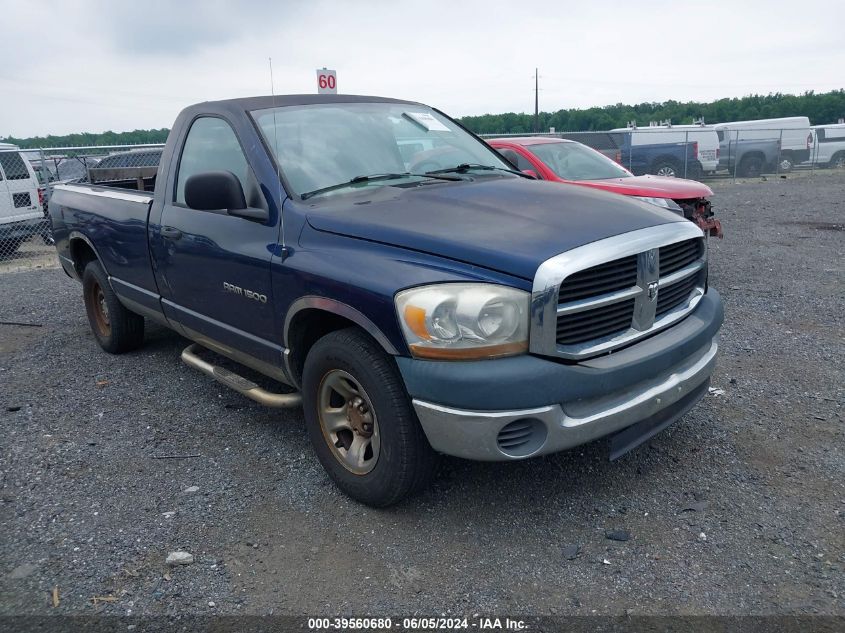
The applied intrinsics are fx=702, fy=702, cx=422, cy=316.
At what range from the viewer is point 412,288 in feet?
9.16

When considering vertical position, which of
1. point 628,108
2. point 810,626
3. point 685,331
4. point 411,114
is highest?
point 628,108

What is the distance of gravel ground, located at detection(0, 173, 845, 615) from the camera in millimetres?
2715

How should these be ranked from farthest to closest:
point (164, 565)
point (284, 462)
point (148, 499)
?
point (284, 462) → point (148, 499) → point (164, 565)

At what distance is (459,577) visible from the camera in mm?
2809

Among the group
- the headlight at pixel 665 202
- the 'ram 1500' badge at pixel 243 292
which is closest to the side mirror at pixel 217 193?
the 'ram 1500' badge at pixel 243 292

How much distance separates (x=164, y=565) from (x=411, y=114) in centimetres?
297

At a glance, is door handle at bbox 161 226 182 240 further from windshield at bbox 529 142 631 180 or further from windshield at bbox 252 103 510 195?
windshield at bbox 529 142 631 180

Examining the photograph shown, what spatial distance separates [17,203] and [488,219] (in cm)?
1129

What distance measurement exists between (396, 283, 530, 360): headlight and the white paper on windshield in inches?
80.6

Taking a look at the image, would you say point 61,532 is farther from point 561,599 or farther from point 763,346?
point 763,346

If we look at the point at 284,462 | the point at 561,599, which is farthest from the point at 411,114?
the point at 561,599

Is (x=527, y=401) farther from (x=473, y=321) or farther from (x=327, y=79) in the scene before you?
(x=327, y=79)

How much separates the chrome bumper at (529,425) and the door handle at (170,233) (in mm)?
2166

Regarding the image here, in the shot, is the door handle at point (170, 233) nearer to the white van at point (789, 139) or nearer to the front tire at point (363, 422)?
the front tire at point (363, 422)
